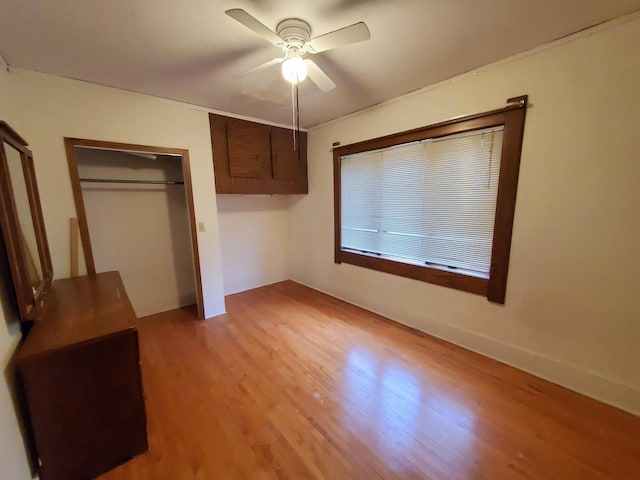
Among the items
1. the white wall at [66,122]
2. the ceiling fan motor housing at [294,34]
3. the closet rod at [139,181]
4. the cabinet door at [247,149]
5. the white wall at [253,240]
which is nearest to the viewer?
the ceiling fan motor housing at [294,34]

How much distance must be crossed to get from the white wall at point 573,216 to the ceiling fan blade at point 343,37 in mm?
1296

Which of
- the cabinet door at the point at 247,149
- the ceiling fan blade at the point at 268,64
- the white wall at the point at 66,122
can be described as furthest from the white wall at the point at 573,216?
the white wall at the point at 66,122

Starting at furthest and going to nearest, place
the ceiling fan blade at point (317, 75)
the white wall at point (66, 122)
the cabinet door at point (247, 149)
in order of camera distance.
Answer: the cabinet door at point (247, 149) → the white wall at point (66, 122) → the ceiling fan blade at point (317, 75)

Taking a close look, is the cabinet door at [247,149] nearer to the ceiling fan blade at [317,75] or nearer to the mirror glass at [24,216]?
the ceiling fan blade at [317,75]

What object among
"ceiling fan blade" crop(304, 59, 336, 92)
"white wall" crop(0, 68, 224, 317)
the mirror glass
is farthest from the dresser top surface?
"ceiling fan blade" crop(304, 59, 336, 92)

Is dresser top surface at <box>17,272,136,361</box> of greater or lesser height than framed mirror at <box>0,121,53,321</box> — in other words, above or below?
below

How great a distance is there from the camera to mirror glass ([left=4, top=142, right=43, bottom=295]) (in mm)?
1354

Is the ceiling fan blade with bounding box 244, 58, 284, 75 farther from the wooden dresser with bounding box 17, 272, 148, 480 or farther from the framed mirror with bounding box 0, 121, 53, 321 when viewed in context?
the wooden dresser with bounding box 17, 272, 148, 480

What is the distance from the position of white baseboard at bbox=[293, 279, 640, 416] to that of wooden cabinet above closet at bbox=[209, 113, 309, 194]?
244 centimetres

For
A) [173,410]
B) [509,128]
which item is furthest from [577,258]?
[173,410]

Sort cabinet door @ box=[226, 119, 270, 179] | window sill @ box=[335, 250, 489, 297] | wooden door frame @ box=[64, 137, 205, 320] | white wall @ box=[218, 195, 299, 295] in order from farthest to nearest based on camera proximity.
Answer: white wall @ box=[218, 195, 299, 295] < cabinet door @ box=[226, 119, 270, 179] < window sill @ box=[335, 250, 489, 297] < wooden door frame @ box=[64, 137, 205, 320]

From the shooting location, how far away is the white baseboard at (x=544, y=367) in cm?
167

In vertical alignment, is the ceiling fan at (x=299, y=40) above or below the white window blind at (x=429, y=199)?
above

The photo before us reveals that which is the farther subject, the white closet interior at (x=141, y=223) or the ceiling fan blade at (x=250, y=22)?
the white closet interior at (x=141, y=223)
